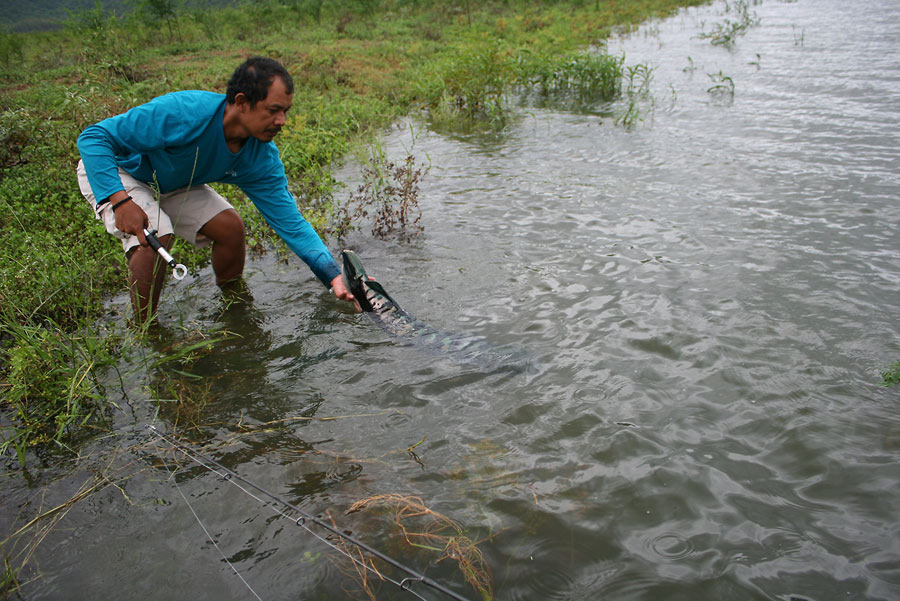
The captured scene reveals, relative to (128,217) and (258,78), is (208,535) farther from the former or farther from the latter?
(258,78)

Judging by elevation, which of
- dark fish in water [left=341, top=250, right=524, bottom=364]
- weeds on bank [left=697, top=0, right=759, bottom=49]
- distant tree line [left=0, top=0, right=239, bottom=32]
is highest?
distant tree line [left=0, top=0, right=239, bottom=32]

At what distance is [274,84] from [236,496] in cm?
190

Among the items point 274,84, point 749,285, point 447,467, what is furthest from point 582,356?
point 274,84

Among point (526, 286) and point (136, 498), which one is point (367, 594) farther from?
point (526, 286)

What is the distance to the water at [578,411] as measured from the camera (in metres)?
1.88

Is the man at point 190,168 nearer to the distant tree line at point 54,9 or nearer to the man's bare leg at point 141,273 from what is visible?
the man's bare leg at point 141,273

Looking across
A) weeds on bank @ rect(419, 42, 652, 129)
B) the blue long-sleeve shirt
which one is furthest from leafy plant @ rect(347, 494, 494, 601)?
Answer: weeds on bank @ rect(419, 42, 652, 129)

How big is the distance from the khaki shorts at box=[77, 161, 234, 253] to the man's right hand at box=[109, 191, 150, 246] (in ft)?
0.35

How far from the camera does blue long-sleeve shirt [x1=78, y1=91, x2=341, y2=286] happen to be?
2750 millimetres

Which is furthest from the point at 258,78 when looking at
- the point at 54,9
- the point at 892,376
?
the point at 54,9

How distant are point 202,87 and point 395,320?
23.2 feet

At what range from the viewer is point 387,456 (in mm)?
2389

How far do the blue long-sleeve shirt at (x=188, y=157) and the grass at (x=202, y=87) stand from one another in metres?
0.67

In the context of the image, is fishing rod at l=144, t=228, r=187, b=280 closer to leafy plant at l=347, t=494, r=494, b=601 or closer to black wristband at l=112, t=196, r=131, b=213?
black wristband at l=112, t=196, r=131, b=213
